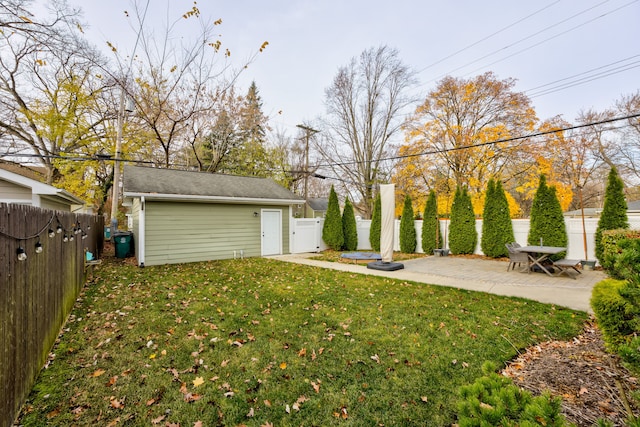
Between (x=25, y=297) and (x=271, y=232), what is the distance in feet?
31.0

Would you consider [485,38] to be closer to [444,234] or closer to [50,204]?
[444,234]

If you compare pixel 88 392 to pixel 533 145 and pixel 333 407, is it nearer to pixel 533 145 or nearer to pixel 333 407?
pixel 333 407

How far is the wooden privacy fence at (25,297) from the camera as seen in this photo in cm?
208

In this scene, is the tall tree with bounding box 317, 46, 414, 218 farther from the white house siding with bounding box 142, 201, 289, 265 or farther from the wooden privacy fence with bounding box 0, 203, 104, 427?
the wooden privacy fence with bounding box 0, 203, 104, 427

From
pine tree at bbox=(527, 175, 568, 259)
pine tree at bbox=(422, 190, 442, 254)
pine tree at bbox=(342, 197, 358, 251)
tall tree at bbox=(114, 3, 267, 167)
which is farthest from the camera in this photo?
pine tree at bbox=(342, 197, 358, 251)

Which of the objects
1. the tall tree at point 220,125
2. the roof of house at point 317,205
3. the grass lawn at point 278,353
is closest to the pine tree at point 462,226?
the grass lawn at point 278,353

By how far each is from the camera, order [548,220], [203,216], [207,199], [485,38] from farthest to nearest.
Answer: [485,38], [203,216], [207,199], [548,220]

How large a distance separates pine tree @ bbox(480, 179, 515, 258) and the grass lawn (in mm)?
6422

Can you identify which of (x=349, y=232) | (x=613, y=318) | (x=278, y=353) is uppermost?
(x=349, y=232)

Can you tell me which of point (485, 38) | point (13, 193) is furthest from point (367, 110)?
point (13, 193)

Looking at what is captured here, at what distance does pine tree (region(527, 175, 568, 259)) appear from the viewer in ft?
31.1

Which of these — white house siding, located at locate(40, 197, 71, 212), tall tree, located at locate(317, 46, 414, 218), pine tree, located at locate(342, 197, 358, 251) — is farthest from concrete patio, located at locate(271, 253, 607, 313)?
tall tree, located at locate(317, 46, 414, 218)

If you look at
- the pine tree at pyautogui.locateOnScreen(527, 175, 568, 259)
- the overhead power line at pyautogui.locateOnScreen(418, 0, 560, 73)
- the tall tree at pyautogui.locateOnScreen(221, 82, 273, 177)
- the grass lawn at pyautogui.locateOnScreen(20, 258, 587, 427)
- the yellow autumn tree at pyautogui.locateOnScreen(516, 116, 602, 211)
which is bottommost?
the grass lawn at pyautogui.locateOnScreen(20, 258, 587, 427)

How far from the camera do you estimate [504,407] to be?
1066mm
